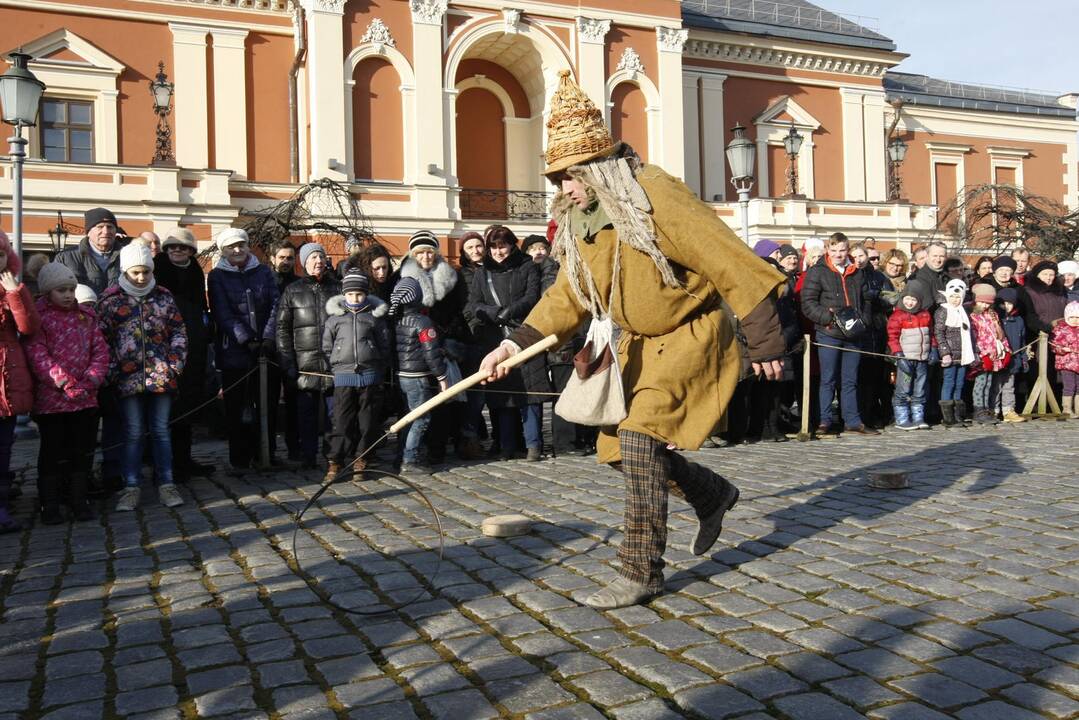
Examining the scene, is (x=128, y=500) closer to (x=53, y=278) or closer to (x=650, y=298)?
(x=53, y=278)

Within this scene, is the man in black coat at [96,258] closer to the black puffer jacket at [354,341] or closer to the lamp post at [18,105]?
the black puffer jacket at [354,341]

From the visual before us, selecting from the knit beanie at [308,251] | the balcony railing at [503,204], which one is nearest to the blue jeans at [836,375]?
the knit beanie at [308,251]

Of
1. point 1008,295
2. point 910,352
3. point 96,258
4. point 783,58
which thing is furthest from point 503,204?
Result: point 96,258

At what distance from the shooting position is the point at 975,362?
11.0 metres

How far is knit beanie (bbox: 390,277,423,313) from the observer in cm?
806

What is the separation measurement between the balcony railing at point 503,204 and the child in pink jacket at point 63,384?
20.5 m

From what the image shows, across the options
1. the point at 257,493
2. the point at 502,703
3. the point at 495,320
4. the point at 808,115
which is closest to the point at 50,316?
the point at 257,493

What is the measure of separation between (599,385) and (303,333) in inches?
175

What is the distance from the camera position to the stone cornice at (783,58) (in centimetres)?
3035

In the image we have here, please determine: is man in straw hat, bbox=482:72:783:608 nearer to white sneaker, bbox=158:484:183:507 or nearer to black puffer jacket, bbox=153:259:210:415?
white sneaker, bbox=158:484:183:507

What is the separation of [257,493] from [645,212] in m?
4.23

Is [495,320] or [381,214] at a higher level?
[381,214]

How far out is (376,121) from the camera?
958 inches

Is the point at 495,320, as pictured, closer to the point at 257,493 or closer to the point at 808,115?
the point at 257,493
